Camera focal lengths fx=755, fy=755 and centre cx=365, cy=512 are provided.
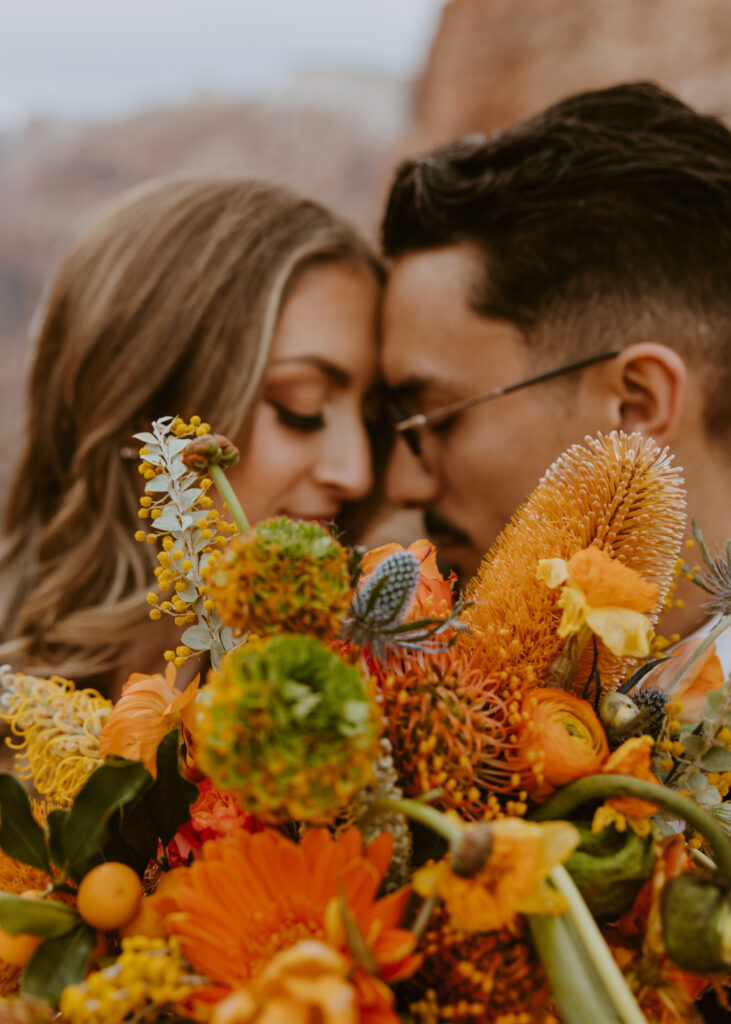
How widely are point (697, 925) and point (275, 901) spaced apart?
0.17 m

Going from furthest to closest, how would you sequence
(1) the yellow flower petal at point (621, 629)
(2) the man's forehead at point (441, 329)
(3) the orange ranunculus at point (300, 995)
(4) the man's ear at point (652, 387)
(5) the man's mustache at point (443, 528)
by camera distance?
(5) the man's mustache at point (443, 528) → (2) the man's forehead at point (441, 329) → (4) the man's ear at point (652, 387) → (1) the yellow flower petal at point (621, 629) → (3) the orange ranunculus at point (300, 995)

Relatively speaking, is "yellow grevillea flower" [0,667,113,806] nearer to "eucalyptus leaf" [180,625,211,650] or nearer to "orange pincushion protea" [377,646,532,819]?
"eucalyptus leaf" [180,625,211,650]

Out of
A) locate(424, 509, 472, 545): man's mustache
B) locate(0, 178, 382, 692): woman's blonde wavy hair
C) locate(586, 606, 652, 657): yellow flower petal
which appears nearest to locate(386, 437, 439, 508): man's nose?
locate(424, 509, 472, 545): man's mustache

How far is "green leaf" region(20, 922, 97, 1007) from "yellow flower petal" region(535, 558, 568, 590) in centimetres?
28

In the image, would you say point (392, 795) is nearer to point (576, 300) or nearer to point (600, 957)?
point (600, 957)

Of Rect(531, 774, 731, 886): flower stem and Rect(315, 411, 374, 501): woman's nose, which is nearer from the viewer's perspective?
Rect(531, 774, 731, 886): flower stem

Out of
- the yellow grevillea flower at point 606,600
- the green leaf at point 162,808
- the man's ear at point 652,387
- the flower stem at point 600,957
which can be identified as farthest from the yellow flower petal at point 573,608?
the man's ear at point 652,387

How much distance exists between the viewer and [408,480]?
104 cm

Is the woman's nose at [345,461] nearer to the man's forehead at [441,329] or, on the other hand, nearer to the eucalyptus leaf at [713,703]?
the man's forehead at [441,329]

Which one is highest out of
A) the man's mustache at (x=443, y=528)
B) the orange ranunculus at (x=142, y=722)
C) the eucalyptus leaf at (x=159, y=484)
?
the eucalyptus leaf at (x=159, y=484)

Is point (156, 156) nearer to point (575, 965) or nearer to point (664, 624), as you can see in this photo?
point (664, 624)

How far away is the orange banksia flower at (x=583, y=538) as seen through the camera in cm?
41

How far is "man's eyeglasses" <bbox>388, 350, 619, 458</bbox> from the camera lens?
0.82 m

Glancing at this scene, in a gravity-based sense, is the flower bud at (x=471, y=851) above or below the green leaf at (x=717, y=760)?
above
